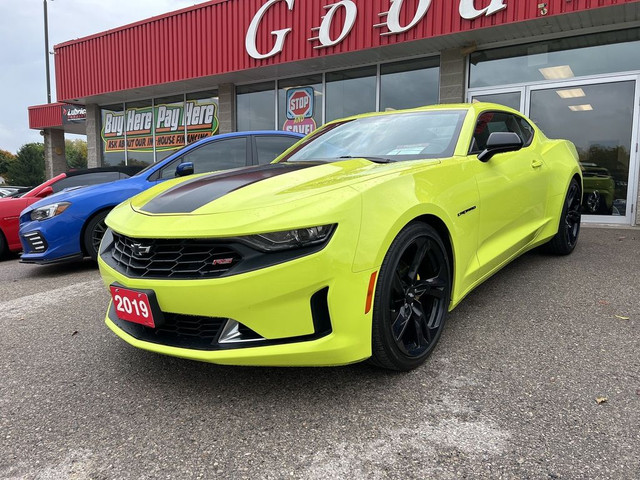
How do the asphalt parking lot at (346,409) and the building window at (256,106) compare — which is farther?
the building window at (256,106)

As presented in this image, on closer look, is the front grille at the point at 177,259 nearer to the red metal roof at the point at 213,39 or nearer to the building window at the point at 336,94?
the red metal roof at the point at 213,39

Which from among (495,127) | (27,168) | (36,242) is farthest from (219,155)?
(27,168)

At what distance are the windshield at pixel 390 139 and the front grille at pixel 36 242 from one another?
2.89 meters

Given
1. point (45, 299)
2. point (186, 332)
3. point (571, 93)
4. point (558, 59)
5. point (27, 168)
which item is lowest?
point (45, 299)

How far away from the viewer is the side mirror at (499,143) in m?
2.74

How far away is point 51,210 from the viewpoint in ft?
15.3

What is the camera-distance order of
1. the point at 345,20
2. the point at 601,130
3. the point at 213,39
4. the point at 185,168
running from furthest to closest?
the point at 213,39, the point at 345,20, the point at 601,130, the point at 185,168

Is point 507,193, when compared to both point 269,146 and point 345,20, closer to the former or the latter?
point 269,146

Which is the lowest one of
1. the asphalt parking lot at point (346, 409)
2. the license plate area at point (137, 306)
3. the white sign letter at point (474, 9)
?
the asphalt parking lot at point (346, 409)

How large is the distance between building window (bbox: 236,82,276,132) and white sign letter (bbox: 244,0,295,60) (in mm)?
1249

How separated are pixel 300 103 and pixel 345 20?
237 centimetres

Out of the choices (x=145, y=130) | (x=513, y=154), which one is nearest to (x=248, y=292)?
(x=513, y=154)

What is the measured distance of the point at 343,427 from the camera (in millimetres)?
1786

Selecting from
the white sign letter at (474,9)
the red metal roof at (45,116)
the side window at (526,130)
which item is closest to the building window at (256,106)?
the white sign letter at (474,9)
